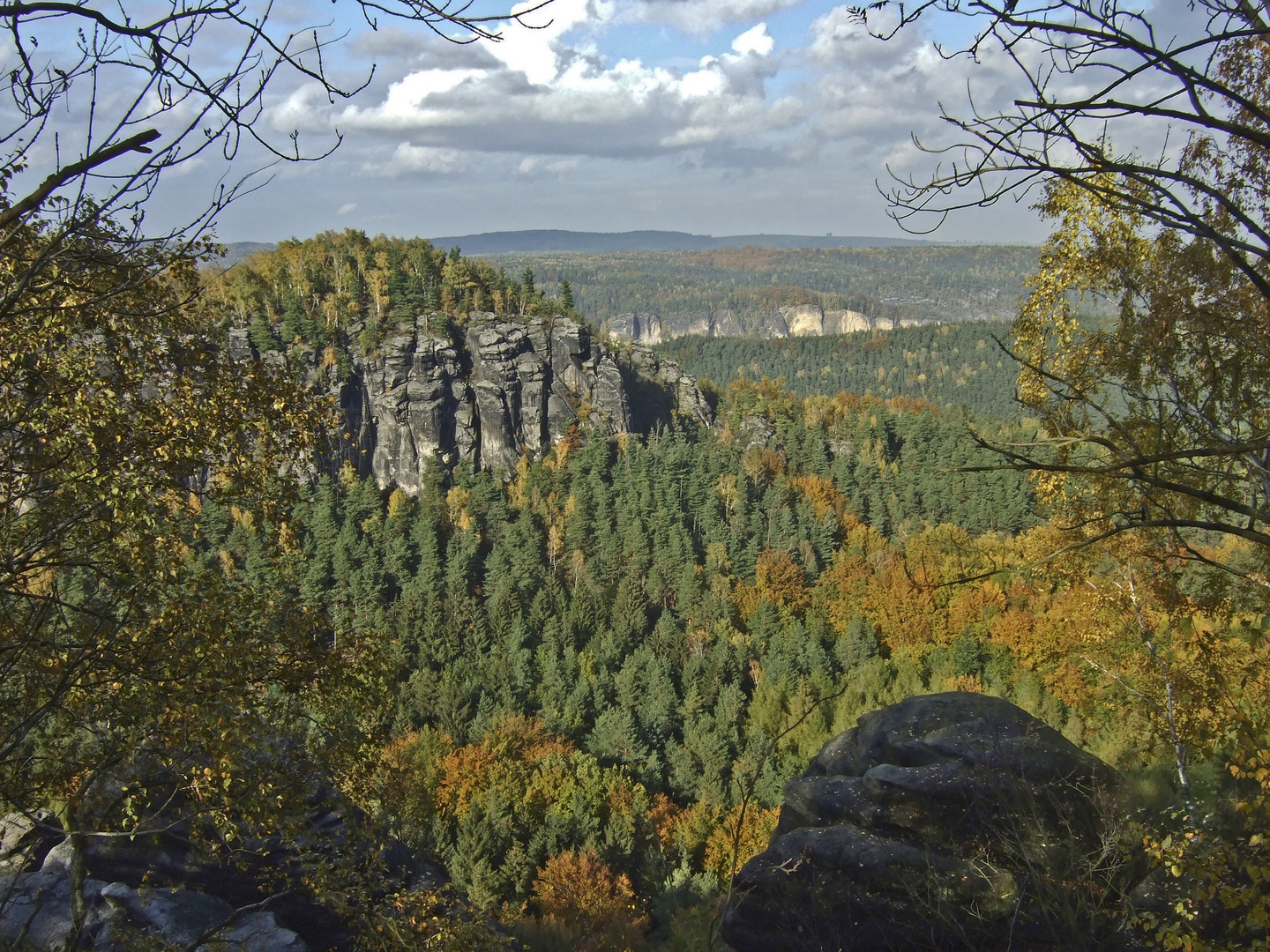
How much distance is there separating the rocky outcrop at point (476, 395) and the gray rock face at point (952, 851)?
6490 centimetres

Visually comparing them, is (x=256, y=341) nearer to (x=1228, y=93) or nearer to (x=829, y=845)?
(x=829, y=845)

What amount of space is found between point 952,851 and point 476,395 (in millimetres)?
72879

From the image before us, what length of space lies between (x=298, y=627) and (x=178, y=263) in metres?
2.62

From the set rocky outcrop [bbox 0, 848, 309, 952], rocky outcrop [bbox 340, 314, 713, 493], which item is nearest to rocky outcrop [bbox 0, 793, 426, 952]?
rocky outcrop [bbox 0, 848, 309, 952]

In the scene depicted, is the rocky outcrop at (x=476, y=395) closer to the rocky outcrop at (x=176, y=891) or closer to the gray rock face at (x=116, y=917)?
the rocky outcrop at (x=176, y=891)

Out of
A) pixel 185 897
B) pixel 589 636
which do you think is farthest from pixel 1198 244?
pixel 589 636

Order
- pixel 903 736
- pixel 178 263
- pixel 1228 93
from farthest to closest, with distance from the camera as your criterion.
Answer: pixel 903 736, pixel 178 263, pixel 1228 93

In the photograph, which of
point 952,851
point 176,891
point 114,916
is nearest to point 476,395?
point 114,916

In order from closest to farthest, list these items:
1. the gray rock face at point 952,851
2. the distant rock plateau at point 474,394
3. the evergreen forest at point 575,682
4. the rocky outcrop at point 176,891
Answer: the evergreen forest at point 575,682 < the rocky outcrop at point 176,891 < the gray rock face at point 952,851 < the distant rock plateau at point 474,394

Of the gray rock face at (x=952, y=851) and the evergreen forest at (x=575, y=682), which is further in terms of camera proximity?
the gray rock face at (x=952, y=851)

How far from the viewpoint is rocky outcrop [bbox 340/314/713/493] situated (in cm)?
7744

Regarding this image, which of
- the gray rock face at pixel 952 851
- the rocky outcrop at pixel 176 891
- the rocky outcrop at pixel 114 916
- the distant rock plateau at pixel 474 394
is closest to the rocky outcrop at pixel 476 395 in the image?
the distant rock plateau at pixel 474 394

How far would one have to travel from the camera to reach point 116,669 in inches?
185

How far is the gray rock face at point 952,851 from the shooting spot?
9.27 m
